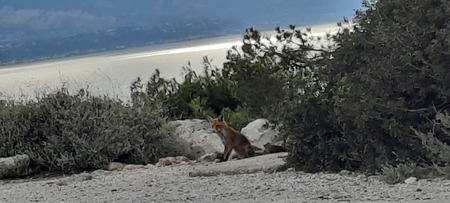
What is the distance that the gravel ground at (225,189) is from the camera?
24.4ft

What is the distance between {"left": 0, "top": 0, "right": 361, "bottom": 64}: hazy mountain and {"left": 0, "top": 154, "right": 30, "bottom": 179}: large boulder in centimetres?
4424

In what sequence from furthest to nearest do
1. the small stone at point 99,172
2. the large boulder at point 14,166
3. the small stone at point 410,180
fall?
the large boulder at point 14,166 < the small stone at point 99,172 < the small stone at point 410,180

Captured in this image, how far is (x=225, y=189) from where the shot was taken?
8570 mm

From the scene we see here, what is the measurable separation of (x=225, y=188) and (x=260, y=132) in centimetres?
614

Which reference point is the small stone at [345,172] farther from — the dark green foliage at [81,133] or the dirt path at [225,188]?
the dark green foliage at [81,133]

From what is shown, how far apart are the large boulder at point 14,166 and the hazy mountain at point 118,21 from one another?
44243 millimetres

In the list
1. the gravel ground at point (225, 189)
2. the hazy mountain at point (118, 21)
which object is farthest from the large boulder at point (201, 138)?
the hazy mountain at point (118, 21)

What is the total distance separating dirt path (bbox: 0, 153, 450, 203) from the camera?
24.5ft

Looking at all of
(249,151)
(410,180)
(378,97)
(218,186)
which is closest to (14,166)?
(249,151)

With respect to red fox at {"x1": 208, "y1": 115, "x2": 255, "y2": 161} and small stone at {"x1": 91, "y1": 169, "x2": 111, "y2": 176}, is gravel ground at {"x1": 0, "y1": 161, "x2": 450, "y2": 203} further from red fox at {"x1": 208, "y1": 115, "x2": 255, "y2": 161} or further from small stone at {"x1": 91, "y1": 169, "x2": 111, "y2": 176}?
red fox at {"x1": 208, "y1": 115, "x2": 255, "y2": 161}

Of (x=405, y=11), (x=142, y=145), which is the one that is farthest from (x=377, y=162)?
(x=142, y=145)

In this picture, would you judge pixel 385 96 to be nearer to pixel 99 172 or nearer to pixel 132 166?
pixel 132 166

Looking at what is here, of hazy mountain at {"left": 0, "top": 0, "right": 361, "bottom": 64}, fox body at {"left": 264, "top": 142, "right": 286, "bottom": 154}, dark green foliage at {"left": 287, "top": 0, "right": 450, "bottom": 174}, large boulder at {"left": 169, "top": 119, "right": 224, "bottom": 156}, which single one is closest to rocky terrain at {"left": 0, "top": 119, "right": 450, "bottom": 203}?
fox body at {"left": 264, "top": 142, "right": 286, "bottom": 154}

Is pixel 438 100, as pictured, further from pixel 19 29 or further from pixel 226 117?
pixel 19 29
